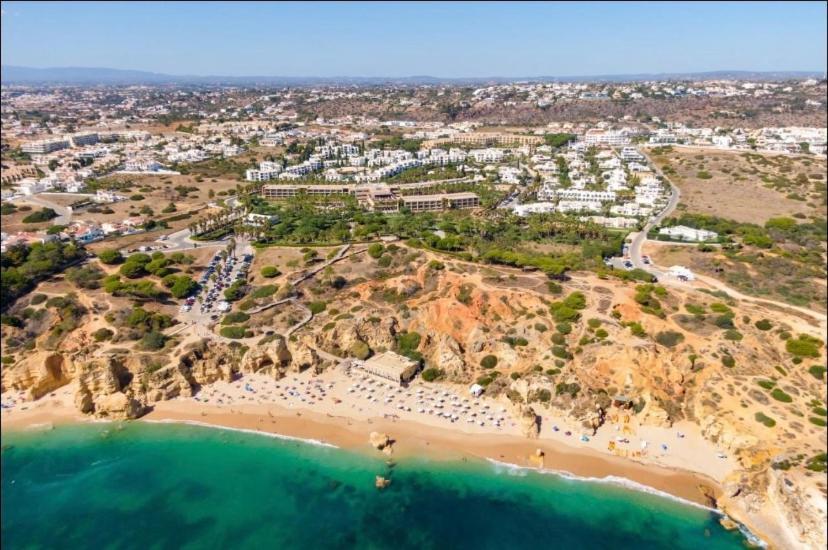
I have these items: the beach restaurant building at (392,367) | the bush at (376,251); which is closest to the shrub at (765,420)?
the beach restaurant building at (392,367)

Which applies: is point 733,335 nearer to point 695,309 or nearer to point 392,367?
point 695,309

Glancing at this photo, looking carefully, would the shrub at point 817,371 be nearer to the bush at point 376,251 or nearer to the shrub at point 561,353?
the shrub at point 561,353

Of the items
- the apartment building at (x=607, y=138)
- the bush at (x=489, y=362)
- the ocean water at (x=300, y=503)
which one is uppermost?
the apartment building at (x=607, y=138)

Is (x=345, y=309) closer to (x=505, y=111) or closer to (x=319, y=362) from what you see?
(x=319, y=362)

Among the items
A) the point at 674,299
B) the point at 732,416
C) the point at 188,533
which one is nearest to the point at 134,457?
the point at 188,533

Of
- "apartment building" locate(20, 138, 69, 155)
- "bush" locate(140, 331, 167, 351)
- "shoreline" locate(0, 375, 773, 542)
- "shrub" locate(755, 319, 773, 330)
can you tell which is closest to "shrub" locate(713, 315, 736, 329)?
"shrub" locate(755, 319, 773, 330)

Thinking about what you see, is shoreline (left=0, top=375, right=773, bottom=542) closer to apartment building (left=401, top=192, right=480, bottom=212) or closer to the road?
the road

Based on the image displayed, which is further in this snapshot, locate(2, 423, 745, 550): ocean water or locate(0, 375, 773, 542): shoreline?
locate(0, 375, 773, 542): shoreline
